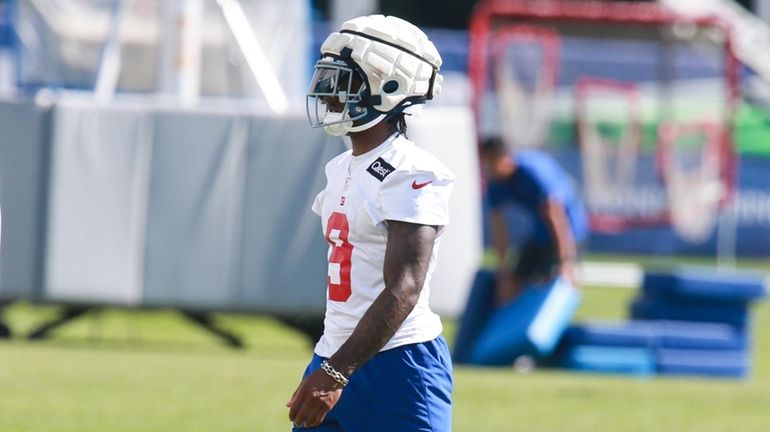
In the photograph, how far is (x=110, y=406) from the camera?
9.77m

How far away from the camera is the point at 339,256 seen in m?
4.88

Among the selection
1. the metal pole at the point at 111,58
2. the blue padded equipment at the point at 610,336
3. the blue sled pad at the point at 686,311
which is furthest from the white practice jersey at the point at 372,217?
the metal pole at the point at 111,58

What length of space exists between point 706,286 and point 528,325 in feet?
5.61

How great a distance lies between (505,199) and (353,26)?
9.06 meters

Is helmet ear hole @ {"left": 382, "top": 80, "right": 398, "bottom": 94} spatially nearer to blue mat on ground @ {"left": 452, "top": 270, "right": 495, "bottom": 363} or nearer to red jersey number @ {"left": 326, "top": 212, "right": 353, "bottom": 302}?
red jersey number @ {"left": 326, "top": 212, "right": 353, "bottom": 302}

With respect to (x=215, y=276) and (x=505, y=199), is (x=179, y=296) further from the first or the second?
(x=505, y=199)

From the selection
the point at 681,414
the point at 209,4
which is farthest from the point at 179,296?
the point at 681,414

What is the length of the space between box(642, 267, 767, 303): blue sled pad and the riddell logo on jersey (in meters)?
8.84

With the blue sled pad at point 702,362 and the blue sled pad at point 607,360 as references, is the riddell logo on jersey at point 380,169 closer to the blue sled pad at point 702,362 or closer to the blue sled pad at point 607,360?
the blue sled pad at point 607,360

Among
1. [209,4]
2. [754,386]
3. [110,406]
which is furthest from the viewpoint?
[209,4]

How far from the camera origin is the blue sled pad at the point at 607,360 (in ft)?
42.7

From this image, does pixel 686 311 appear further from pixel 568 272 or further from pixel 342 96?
pixel 342 96

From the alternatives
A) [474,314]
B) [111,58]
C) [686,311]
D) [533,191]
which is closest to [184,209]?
[111,58]

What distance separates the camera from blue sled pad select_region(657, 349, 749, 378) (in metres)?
13.1
